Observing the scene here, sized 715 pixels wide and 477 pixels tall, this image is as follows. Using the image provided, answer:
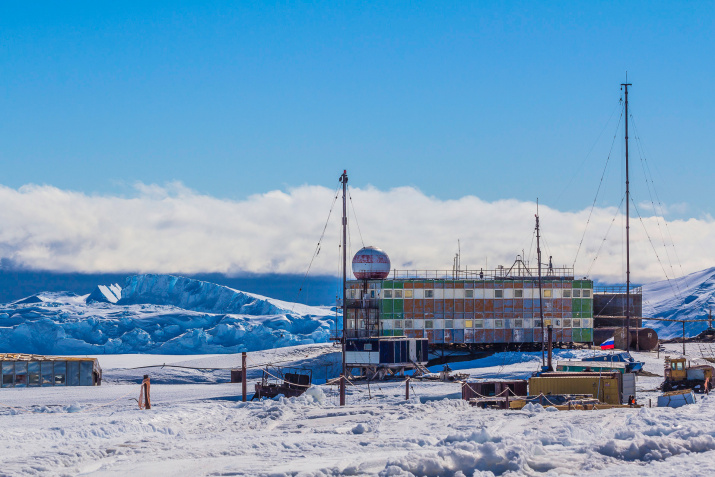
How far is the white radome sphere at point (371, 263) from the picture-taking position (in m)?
71.0

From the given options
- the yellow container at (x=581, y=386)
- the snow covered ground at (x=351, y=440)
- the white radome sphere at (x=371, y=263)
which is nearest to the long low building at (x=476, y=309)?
the white radome sphere at (x=371, y=263)

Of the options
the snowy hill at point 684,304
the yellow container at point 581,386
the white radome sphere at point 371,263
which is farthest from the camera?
the snowy hill at point 684,304

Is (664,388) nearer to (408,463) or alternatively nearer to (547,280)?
(408,463)

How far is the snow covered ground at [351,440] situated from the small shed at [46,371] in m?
19.9

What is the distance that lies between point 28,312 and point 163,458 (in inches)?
6531

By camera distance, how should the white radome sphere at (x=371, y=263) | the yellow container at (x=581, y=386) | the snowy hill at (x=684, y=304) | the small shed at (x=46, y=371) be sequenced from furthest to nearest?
the snowy hill at (x=684, y=304)
the white radome sphere at (x=371, y=263)
the small shed at (x=46, y=371)
the yellow container at (x=581, y=386)

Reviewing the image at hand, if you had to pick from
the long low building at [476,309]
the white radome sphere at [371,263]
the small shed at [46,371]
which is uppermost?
the white radome sphere at [371,263]

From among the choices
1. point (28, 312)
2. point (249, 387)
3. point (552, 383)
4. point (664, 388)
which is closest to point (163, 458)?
point (552, 383)

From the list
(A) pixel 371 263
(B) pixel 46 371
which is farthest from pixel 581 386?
(A) pixel 371 263

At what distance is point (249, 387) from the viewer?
53031 millimetres

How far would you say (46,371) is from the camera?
48250 mm

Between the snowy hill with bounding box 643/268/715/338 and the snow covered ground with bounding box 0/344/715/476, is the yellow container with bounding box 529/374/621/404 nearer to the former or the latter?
the snow covered ground with bounding box 0/344/715/476

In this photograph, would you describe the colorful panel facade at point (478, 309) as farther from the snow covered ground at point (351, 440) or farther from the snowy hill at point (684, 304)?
the snowy hill at point (684, 304)

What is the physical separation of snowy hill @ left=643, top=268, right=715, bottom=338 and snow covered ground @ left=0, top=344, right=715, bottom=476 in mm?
110142
